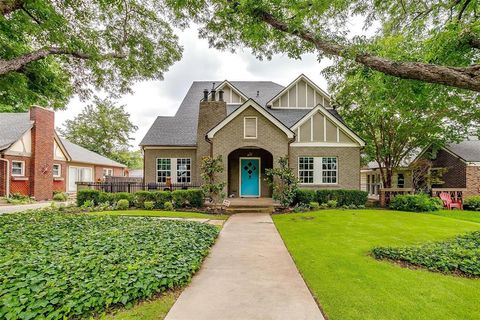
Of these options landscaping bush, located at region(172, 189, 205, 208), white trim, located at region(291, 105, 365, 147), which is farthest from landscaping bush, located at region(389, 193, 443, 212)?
landscaping bush, located at region(172, 189, 205, 208)

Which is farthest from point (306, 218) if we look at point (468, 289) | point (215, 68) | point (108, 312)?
point (215, 68)

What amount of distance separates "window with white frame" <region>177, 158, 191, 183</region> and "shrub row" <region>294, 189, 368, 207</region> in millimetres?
7463

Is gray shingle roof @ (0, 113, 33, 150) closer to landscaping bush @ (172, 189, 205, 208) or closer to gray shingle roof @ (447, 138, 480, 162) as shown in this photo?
Answer: landscaping bush @ (172, 189, 205, 208)

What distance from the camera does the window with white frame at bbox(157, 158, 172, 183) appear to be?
1639 centimetres

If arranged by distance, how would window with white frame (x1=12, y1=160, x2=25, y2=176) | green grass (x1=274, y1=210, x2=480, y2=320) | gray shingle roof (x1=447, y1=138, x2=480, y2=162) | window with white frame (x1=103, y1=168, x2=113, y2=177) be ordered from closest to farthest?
green grass (x1=274, y1=210, x2=480, y2=320) → window with white frame (x1=12, y1=160, x2=25, y2=176) → gray shingle roof (x1=447, y1=138, x2=480, y2=162) → window with white frame (x1=103, y1=168, x2=113, y2=177)

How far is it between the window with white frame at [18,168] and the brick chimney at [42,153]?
0.51 m

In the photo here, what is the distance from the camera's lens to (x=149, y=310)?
3234mm

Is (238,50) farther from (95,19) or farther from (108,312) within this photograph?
(108,312)

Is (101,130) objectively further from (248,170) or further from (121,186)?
(248,170)

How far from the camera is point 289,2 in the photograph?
6918mm

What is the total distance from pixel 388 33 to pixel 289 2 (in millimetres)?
4698

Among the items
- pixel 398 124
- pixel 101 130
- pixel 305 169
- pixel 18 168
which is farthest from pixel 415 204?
pixel 101 130

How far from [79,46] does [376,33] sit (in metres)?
11.6

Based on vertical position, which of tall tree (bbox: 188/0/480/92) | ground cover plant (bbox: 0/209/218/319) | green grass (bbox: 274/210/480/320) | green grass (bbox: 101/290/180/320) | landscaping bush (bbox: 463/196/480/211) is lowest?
landscaping bush (bbox: 463/196/480/211)
